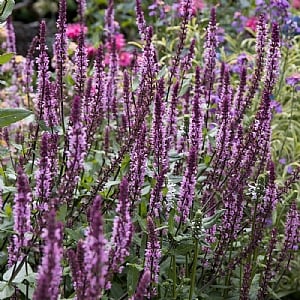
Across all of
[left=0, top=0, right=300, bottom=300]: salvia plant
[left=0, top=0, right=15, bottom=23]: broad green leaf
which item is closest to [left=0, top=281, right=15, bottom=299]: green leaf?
[left=0, top=0, right=300, bottom=300]: salvia plant

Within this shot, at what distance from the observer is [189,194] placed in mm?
2285

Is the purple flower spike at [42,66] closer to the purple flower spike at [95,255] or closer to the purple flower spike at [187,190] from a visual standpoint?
the purple flower spike at [187,190]

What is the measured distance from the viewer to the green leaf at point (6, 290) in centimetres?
211

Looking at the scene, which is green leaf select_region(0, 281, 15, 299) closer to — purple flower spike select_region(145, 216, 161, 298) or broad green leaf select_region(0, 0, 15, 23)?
purple flower spike select_region(145, 216, 161, 298)

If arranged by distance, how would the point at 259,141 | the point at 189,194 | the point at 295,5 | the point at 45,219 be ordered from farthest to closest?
the point at 295,5 → the point at 259,141 → the point at 189,194 → the point at 45,219

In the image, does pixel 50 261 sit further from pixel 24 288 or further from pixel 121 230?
pixel 24 288

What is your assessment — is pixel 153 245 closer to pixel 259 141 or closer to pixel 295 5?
pixel 259 141

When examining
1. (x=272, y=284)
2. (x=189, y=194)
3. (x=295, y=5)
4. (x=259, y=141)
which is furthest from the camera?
(x=295, y=5)

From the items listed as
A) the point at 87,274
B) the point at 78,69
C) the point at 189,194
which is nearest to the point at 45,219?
the point at 87,274

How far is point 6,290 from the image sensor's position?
2121 mm

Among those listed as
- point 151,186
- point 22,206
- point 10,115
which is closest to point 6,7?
point 10,115

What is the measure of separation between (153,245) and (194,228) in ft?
0.74

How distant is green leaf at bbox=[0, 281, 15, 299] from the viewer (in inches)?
82.9

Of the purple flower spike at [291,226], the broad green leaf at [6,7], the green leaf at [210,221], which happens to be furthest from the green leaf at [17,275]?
the purple flower spike at [291,226]
